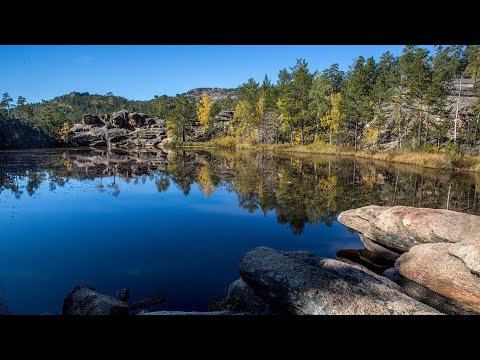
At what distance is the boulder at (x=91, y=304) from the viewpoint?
23.7ft

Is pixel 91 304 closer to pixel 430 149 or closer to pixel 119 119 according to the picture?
pixel 430 149

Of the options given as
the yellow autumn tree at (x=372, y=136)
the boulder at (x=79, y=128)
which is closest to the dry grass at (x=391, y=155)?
the yellow autumn tree at (x=372, y=136)

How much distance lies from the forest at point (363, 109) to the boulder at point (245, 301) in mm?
38010

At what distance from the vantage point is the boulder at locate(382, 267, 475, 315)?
8.55 metres

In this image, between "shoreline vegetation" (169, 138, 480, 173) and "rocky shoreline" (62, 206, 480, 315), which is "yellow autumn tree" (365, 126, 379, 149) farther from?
"rocky shoreline" (62, 206, 480, 315)

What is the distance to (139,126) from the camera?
111250 millimetres

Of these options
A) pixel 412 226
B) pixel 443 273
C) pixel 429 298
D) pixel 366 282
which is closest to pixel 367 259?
pixel 412 226

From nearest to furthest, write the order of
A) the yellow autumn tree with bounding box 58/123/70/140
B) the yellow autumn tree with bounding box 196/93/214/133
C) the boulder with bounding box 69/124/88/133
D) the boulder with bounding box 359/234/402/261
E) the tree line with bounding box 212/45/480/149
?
the boulder with bounding box 359/234/402/261, the tree line with bounding box 212/45/480/149, the yellow autumn tree with bounding box 196/93/214/133, the yellow autumn tree with bounding box 58/123/70/140, the boulder with bounding box 69/124/88/133

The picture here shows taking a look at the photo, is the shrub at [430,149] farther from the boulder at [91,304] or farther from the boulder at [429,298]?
the boulder at [91,304]

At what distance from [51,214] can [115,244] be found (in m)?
7.32

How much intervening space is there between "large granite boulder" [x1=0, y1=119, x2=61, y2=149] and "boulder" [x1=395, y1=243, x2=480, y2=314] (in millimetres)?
82724

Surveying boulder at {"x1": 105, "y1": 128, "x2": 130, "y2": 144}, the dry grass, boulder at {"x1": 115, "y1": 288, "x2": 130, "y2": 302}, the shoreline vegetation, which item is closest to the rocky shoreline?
boulder at {"x1": 115, "y1": 288, "x2": 130, "y2": 302}

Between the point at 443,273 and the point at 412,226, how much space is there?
354cm
